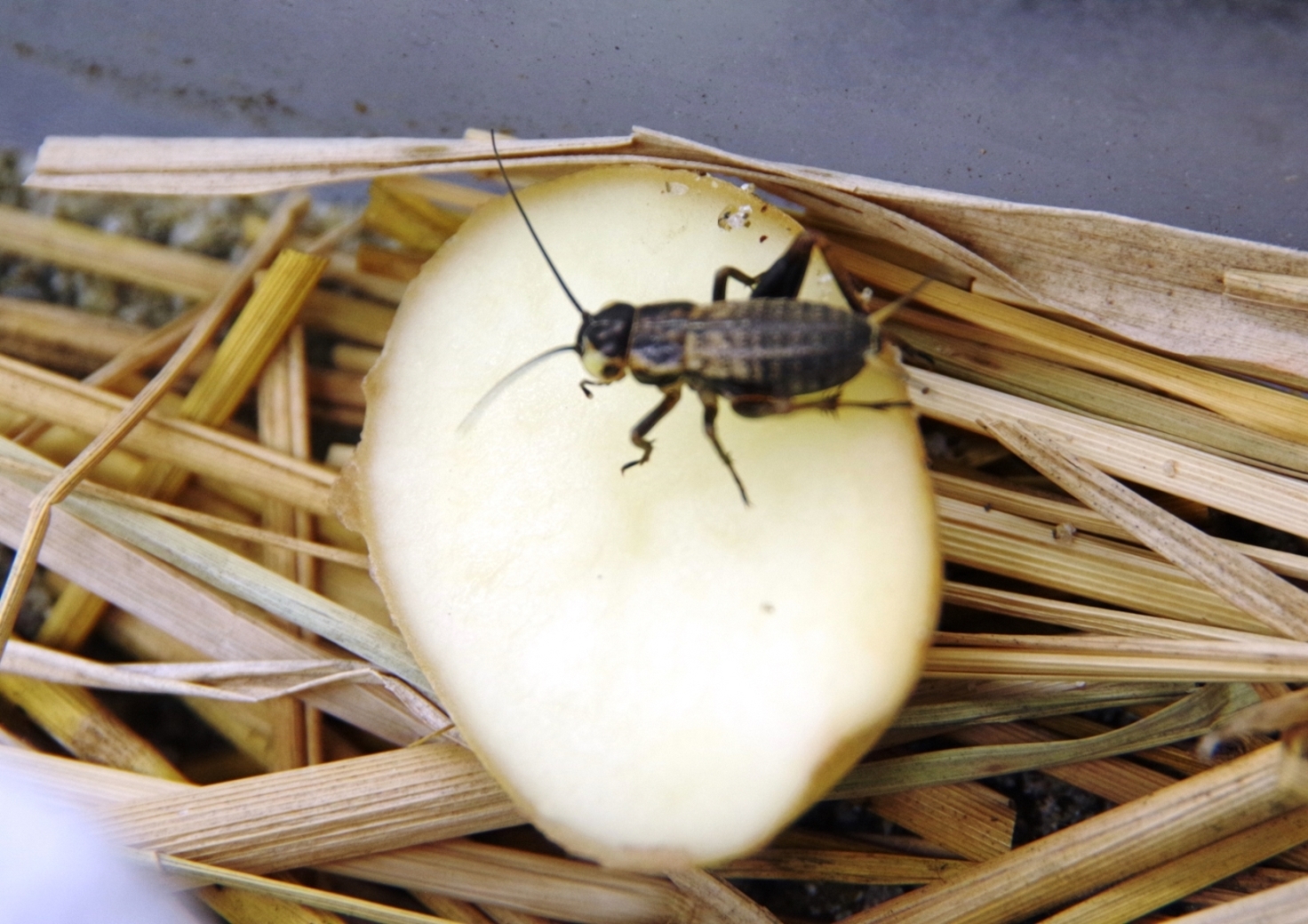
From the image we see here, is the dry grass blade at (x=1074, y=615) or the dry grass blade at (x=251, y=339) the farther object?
the dry grass blade at (x=251, y=339)

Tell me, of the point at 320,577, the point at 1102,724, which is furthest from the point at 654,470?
the point at 1102,724

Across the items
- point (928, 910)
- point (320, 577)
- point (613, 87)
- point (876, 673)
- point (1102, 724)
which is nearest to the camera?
point (876, 673)

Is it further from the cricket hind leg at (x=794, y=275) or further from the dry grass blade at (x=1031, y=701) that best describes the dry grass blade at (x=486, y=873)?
the cricket hind leg at (x=794, y=275)

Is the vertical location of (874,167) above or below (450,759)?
above

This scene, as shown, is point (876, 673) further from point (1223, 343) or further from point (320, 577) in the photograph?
point (320, 577)

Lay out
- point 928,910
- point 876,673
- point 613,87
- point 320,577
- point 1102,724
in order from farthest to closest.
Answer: point 613,87
point 320,577
point 1102,724
point 928,910
point 876,673

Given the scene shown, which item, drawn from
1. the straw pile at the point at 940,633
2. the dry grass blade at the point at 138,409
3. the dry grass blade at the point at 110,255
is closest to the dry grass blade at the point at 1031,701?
the straw pile at the point at 940,633

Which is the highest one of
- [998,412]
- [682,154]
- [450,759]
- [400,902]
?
[682,154]

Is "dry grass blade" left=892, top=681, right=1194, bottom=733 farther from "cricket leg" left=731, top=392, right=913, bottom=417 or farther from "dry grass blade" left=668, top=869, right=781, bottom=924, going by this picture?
"cricket leg" left=731, top=392, right=913, bottom=417
